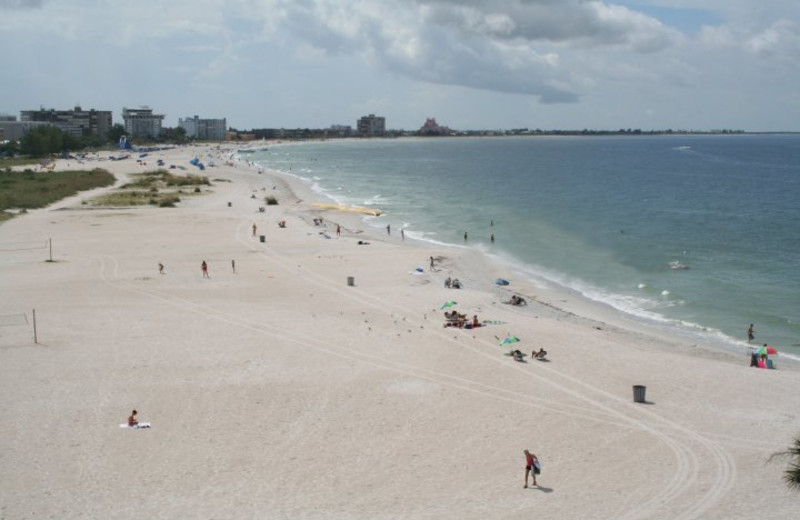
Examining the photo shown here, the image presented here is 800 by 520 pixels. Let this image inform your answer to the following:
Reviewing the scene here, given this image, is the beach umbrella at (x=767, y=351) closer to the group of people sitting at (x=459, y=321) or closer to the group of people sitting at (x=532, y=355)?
the group of people sitting at (x=532, y=355)

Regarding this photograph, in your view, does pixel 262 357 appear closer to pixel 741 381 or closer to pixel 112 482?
pixel 112 482

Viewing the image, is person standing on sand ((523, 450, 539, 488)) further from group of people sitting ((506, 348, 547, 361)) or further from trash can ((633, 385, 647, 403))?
group of people sitting ((506, 348, 547, 361))

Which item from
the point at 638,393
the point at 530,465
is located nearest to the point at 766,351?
the point at 638,393

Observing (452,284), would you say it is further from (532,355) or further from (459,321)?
(532,355)

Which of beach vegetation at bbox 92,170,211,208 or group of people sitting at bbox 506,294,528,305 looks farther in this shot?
beach vegetation at bbox 92,170,211,208

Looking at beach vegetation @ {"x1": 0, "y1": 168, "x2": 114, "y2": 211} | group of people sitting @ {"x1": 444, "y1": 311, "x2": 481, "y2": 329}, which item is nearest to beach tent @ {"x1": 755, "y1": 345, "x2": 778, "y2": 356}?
group of people sitting @ {"x1": 444, "y1": 311, "x2": 481, "y2": 329}
